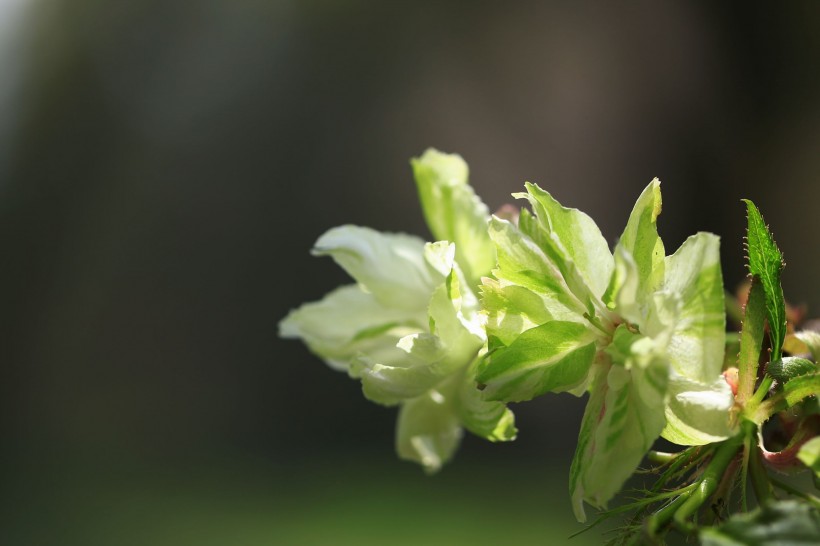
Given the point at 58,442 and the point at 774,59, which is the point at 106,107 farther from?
the point at 774,59

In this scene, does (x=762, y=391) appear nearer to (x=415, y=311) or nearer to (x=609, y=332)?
(x=609, y=332)

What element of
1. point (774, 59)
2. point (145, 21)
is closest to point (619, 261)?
point (774, 59)

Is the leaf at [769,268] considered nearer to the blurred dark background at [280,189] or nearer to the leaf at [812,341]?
the leaf at [812,341]

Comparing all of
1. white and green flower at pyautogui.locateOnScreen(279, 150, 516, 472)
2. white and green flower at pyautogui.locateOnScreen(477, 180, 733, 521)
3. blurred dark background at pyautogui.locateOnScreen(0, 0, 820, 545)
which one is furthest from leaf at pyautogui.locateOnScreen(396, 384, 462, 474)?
blurred dark background at pyautogui.locateOnScreen(0, 0, 820, 545)

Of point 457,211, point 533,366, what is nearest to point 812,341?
point 533,366

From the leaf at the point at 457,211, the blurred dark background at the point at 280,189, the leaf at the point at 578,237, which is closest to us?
the leaf at the point at 578,237

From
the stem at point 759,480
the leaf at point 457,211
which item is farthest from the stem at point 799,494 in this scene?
the leaf at point 457,211

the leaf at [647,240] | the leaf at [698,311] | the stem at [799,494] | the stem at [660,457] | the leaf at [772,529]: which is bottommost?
the leaf at [772,529]
